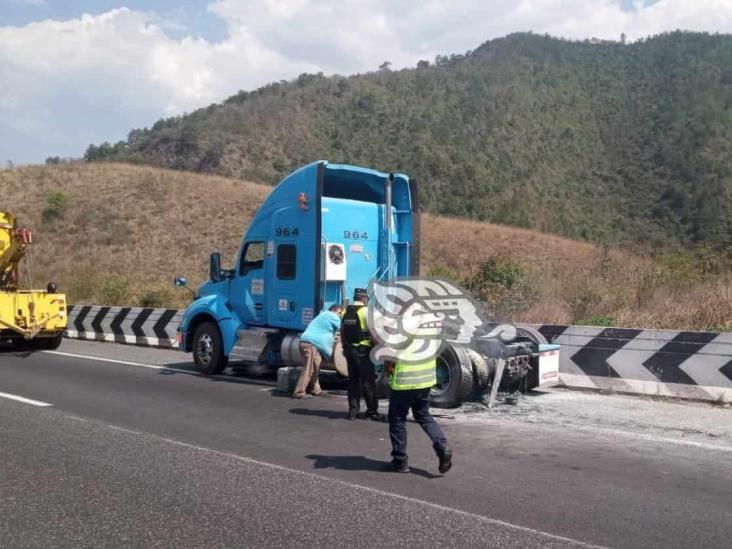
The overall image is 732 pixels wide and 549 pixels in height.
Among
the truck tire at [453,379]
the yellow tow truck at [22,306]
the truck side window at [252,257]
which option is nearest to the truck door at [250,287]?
the truck side window at [252,257]

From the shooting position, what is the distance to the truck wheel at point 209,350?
12.5 meters

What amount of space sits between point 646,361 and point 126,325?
496 inches

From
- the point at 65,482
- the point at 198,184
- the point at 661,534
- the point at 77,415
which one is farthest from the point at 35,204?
the point at 661,534

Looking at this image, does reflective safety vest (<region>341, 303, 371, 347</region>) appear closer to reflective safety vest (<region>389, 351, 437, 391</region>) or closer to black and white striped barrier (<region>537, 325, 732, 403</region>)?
reflective safety vest (<region>389, 351, 437, 391</region>)

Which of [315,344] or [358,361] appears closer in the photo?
[358,361]

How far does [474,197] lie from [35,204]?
33.0 m

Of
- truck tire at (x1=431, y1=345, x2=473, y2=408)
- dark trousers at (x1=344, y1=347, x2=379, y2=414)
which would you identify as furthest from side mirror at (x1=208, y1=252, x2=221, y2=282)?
truck tire at (x1=431, y1=345, x2=473, y2=408)

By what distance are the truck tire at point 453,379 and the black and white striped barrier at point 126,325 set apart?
893cm

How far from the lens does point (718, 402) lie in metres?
9.85

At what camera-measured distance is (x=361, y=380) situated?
9.09 metres

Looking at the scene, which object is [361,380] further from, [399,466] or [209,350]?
[209,350]

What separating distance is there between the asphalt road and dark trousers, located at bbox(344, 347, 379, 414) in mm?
296

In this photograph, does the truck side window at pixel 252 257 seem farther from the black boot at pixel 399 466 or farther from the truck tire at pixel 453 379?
the black boot at pixel 399 466

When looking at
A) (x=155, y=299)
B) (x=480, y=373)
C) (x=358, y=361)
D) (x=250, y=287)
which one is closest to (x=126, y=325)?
(x=155, y=299)
